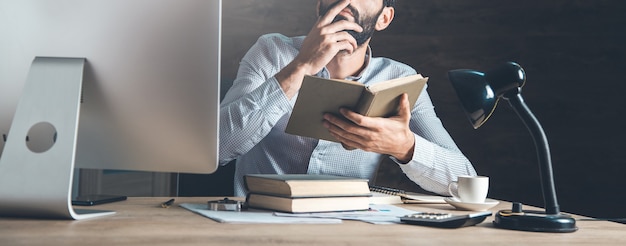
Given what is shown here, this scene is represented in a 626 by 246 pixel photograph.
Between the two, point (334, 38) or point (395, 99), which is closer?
point (395, 99)

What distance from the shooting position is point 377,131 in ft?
5.42

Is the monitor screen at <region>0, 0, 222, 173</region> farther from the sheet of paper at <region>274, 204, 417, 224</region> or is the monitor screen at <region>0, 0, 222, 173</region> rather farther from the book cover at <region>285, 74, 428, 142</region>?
the book cover at <region>285, 74, 428, 142</region>

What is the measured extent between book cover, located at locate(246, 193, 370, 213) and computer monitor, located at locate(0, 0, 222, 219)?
0.56 feet

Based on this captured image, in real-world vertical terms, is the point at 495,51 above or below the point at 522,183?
above

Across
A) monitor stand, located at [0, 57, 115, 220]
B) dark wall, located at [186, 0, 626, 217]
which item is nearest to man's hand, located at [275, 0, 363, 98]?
dark wall, located at [186, 0, 626, 217]

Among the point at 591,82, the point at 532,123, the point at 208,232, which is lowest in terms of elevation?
the point at 208,232

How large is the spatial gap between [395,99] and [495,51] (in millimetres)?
1355

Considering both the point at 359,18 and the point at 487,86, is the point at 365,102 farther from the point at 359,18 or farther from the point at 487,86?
the point at 359,18

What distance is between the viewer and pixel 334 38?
2480 mm

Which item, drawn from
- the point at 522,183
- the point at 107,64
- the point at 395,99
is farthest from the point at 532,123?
the point at 522,183

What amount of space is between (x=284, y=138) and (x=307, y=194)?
1060 millimetres

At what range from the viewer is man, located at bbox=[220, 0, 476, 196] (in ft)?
6.07

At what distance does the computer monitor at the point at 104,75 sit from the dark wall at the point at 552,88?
5.84 ft

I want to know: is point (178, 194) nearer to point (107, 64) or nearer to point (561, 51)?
point (107, 64)
